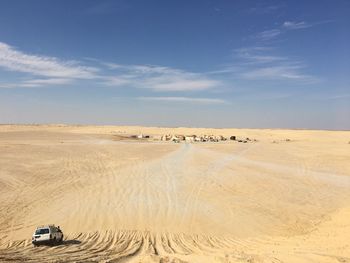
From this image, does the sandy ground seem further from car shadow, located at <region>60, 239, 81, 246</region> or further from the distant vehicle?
the distant vehicle

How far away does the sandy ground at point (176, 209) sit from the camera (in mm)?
16328

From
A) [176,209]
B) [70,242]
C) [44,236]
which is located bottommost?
[70,242]

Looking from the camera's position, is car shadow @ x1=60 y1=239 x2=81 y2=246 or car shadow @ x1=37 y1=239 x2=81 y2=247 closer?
car shadow @ x1=37 y1=239 x2=81 y2=247

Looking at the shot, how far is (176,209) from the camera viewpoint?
26.7 meters

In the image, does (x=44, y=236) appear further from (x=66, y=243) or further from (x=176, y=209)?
(x=176, y=209)

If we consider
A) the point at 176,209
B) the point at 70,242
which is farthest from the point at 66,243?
the point at 176,209

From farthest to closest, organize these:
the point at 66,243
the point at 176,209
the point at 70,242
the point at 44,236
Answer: the point at 176,209 < the point at 70,242 < the point at 66,243 < the point at 44,236

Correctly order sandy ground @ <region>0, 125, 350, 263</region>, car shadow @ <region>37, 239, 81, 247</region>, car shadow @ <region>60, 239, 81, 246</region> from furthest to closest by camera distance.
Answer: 1. car shadow @ <region>60, 239, 81, 246</region>
2. car shadow @ <region>37, 239, 81, 247</region>
3. sandy ground @ <region>0, 125, 350, 263</region>

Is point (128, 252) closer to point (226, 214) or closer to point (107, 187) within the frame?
point (226, 214)

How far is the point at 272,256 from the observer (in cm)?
1396

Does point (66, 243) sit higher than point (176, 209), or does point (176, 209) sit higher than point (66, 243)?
point (176, 209)

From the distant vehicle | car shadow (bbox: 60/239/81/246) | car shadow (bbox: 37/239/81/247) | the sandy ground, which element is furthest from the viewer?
car shadow (bbox: 60/239/81/246)

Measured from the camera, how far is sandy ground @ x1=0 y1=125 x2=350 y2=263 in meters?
16.3

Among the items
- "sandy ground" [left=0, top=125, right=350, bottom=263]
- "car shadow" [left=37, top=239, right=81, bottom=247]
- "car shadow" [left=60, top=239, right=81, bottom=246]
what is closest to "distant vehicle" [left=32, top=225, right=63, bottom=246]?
"car shadow" [left=37, top=239, right=81, bottom=247]
